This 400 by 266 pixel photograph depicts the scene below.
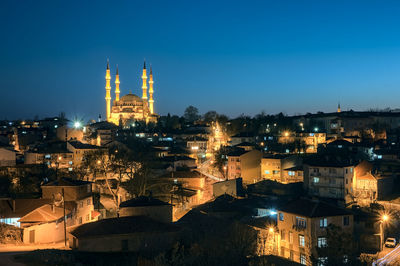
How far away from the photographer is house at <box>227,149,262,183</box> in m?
33.1

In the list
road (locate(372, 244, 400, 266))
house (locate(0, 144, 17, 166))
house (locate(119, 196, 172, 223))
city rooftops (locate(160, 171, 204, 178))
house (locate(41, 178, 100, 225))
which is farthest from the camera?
house (locate(0, 144, 17, 166))

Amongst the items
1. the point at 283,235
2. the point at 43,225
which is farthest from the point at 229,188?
the point at 43,225

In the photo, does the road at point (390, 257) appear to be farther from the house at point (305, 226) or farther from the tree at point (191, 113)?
the tree at point (191, 113)

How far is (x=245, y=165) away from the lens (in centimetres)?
3319

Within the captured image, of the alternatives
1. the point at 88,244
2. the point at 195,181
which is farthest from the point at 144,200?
the point at 195,181

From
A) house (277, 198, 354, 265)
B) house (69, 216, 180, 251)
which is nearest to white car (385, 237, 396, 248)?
house (277, 198, 354, 265)

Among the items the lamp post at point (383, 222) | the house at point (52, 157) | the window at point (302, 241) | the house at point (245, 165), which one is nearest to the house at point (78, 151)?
the house at point (52, 157)

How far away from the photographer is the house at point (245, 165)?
3309cm

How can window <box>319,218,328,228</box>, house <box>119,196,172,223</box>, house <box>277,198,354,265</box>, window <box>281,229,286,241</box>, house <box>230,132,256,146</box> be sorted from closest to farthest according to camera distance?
house <box>277,198,354,265</box> < window <box>319,218,328,228</box> < window <box>281,229,286,241</box> < house <box>119,196,172,223</box> < house <box>230,132,256,146</box>

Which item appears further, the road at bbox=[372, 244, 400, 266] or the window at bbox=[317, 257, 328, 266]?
the road at bbox=[372, 244, 400, 266]

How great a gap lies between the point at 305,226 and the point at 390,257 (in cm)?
411

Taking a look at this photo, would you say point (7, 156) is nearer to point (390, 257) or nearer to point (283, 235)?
point (283, 235)

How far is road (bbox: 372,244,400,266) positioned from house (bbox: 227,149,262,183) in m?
14.0

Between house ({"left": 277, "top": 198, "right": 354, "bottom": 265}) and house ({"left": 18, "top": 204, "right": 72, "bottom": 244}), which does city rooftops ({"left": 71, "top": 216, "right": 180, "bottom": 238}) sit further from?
house ({"left": 277, "top": 198, "right": 354, "bottom": 265})
